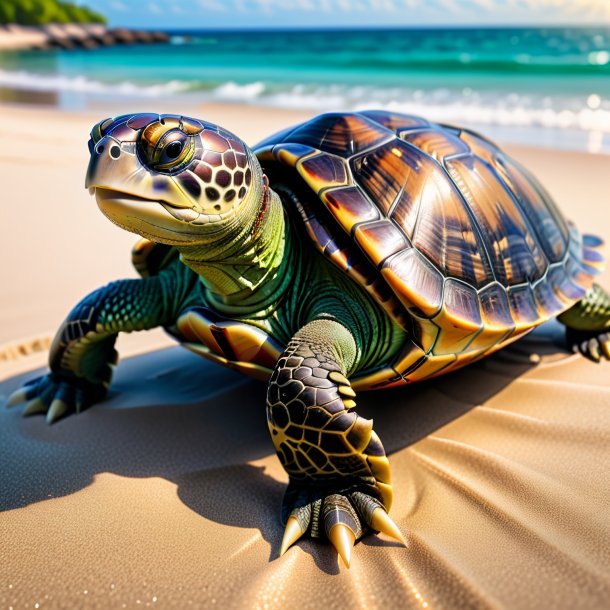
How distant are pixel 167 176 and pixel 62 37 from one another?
2440 inches

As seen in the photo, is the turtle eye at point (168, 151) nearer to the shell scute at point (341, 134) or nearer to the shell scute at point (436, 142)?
the shell scute at point (341, 134)

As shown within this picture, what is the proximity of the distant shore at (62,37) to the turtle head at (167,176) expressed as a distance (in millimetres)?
46434

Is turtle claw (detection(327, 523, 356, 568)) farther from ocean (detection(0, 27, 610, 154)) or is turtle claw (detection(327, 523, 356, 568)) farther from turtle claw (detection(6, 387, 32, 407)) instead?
ocean (detection(0, 27, 610, 154))

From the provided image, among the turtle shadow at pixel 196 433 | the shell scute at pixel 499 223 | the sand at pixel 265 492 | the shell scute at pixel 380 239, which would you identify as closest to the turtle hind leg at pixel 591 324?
the sand at pixel 265 492

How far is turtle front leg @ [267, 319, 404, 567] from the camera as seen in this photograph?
189cm

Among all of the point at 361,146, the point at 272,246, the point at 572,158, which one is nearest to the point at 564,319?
the point at 361,146

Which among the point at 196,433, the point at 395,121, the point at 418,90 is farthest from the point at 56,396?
the point at 418,90

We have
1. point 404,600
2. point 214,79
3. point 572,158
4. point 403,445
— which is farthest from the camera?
point 214,79

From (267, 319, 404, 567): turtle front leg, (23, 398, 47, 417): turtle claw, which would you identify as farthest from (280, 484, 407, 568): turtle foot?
(23, 398, 47, 417): turtle claw

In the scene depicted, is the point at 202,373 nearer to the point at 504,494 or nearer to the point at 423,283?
the point at 423,283

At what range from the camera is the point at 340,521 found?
6.24 ft

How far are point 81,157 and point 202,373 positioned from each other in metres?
5.72

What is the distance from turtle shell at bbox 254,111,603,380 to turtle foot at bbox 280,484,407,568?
23.6 inches

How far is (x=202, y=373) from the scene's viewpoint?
305cm
